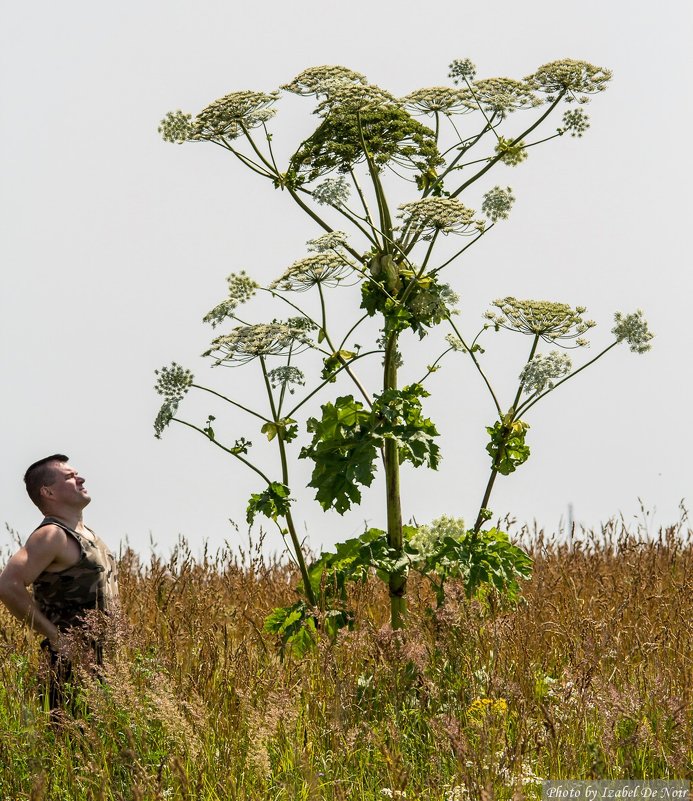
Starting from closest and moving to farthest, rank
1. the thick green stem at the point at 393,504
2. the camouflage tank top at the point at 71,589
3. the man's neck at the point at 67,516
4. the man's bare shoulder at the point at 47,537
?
the man's bare shoulder at the point at 47,537 → the camouflage tank top at the point at 71,589 → the man's neck at the point at 67,516 → the thick green stem at the point at 393,504

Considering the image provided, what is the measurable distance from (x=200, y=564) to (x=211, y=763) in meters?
5.81

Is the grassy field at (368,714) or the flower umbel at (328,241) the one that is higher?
the flower umbel at (328,241)

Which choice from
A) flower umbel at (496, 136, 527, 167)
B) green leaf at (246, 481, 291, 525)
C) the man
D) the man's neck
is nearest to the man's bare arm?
the man

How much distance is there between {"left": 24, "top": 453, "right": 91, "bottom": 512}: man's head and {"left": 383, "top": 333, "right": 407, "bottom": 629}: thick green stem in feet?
6.03

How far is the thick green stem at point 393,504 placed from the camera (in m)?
6.96

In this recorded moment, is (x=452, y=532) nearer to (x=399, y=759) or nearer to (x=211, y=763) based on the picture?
(x=211, y=763)

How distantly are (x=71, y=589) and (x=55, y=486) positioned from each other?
626 millimetres

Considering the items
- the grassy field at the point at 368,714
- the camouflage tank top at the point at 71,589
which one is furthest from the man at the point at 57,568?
the grassy field at the point at 368,714

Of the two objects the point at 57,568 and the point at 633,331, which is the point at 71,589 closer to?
the point at 57,568

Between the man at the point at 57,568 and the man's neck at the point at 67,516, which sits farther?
the man's neck at the point at 67,516

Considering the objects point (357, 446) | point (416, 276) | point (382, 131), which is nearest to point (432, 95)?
point (382, 131)

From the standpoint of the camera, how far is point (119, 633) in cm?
555

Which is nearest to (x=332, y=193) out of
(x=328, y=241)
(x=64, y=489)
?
(x=328, y=241)

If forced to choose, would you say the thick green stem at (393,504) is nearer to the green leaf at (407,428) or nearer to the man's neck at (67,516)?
the green leaf at (407,428)
